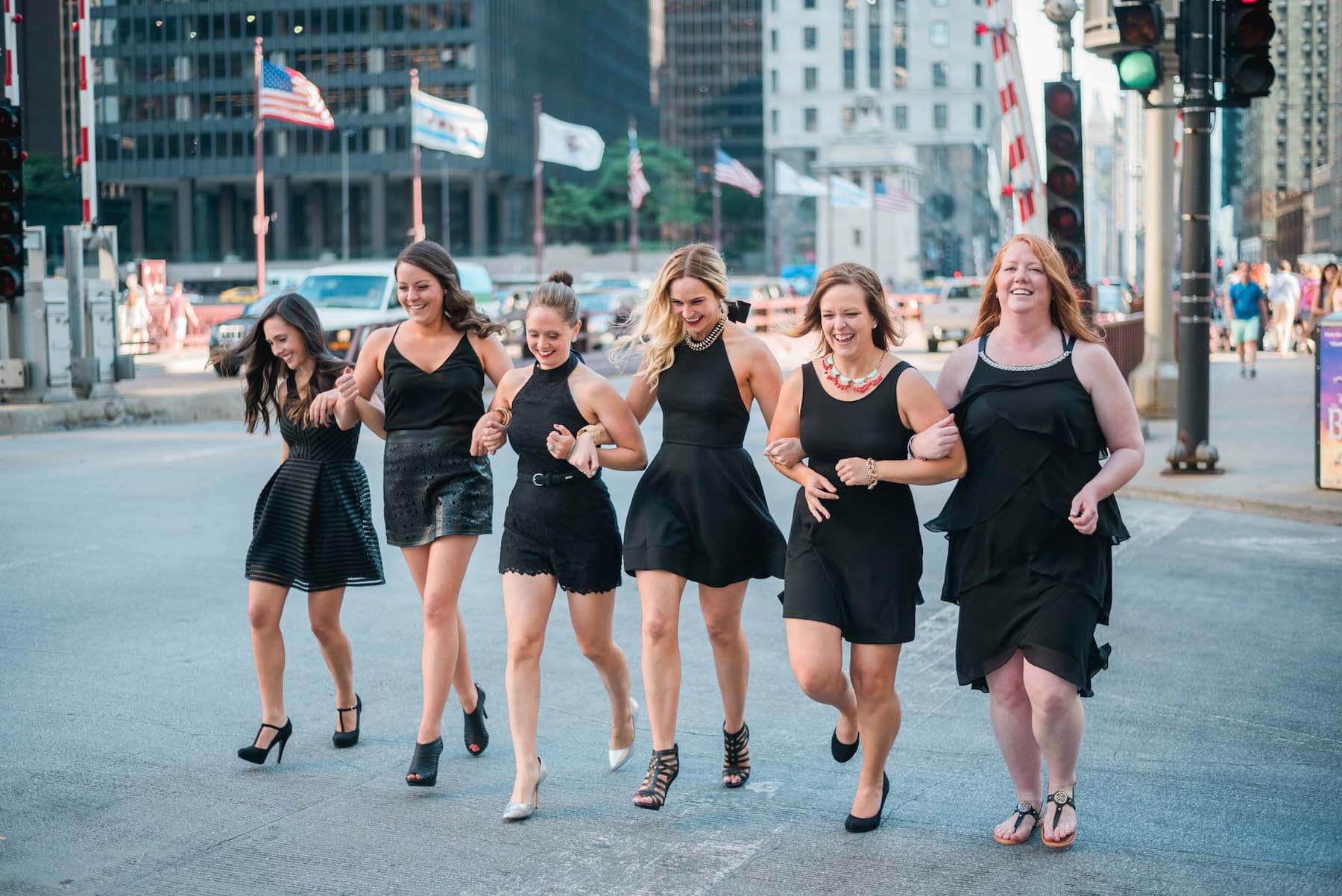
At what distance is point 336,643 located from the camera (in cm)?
614

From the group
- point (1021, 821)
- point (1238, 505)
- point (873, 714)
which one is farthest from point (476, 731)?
point (1238, 505)

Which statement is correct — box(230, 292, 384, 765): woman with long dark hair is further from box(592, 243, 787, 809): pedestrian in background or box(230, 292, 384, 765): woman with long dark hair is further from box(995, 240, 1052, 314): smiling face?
box(995, 240, 1052, 314): smiling face

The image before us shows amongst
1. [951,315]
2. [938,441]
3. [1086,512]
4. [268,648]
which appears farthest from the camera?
[951,315]

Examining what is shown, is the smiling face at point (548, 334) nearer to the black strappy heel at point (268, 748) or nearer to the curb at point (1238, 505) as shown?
the black strappy heel at point (268, 748)

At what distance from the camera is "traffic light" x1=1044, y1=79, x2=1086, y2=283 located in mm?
14367

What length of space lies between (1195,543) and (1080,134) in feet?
15.4

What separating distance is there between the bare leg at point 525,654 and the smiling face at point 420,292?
1051mm

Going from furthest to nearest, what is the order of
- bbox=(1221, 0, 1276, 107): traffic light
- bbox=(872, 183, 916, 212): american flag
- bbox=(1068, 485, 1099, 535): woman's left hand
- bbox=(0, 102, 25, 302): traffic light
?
bbox=(872, 183, 916, 212): american flag
bbox=(0, 102, 25, 302): traffic light
bbox=(1221, 0, 1276, 107): traffic light
bbox=(1068, 485, 1099, 535): woman's left hand

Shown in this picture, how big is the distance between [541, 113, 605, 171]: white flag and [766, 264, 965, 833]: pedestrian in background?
179 feet

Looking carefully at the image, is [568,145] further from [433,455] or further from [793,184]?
[433,455]

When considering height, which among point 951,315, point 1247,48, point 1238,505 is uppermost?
point 1247,48

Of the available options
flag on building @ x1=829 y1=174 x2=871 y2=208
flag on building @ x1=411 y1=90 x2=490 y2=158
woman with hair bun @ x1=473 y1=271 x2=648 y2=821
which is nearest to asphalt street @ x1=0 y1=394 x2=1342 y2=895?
woman with hair bun @ x1=473 y1=271 x2=648 y2=821

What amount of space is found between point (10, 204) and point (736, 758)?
1071 cm

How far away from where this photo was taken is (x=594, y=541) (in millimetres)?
5504
